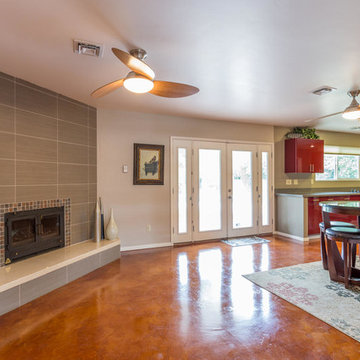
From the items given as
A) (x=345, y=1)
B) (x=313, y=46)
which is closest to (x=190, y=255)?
(x=313, y=46)

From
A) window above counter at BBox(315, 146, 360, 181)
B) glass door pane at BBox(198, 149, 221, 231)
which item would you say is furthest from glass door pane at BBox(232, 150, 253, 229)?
window above counter at BBox(315, 146, 360, 181)

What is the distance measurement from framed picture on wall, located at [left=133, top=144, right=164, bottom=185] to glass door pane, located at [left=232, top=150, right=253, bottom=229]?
157 cm

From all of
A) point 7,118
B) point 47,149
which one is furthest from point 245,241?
point 7,118

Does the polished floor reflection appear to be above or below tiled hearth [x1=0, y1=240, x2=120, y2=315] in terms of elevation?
below

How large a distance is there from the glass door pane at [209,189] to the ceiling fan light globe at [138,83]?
2.76 metres

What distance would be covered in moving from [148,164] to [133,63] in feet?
8.61

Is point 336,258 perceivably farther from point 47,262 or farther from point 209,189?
point 47,262

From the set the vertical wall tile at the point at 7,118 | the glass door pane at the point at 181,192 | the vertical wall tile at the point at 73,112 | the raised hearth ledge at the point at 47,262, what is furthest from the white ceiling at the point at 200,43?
the raised hearth ledge at the point at 47,262

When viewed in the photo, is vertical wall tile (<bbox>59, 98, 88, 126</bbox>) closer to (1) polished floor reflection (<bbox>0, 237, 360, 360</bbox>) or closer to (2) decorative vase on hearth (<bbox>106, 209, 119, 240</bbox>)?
(2) decorative vase on hearth (<bbox>106, 209, 119, 240</bbox>)

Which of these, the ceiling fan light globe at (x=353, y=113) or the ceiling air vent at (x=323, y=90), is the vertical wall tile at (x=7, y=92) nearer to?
the ceiling air vent at (x=323, y=90)

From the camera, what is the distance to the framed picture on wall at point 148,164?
4266 mm

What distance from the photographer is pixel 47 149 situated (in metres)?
3.25

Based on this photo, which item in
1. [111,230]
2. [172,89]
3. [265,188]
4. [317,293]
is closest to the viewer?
[172,89]

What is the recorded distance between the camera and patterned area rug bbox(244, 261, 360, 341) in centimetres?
215
